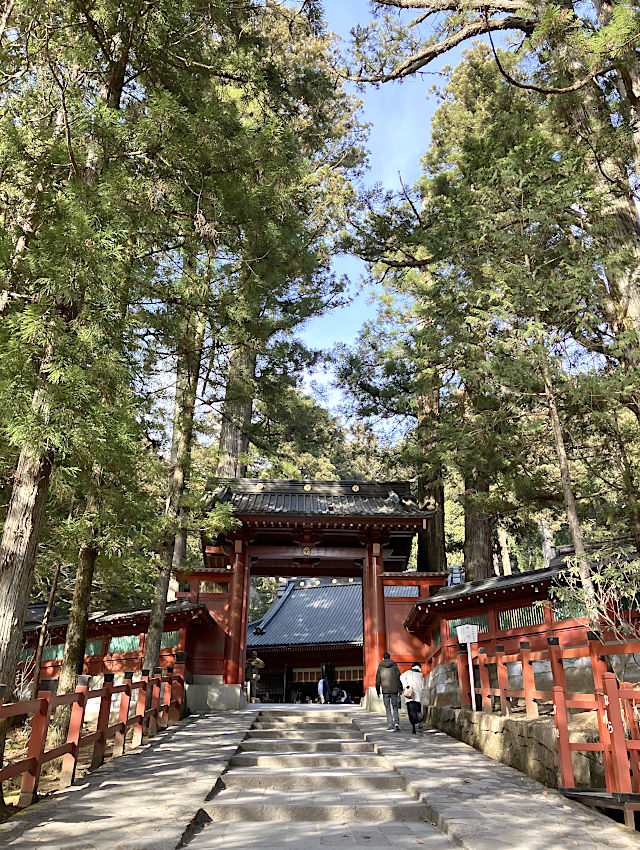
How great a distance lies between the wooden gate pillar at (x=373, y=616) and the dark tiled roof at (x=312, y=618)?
614 cm

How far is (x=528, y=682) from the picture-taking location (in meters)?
6.38

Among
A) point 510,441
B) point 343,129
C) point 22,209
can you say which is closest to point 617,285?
point 510,441

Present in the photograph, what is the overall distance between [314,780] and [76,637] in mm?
3346

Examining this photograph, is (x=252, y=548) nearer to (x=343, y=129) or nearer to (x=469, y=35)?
(x=469, y=35)

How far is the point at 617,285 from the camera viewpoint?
888cm

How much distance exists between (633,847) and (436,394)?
38.9ft

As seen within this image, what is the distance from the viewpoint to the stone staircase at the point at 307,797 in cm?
425

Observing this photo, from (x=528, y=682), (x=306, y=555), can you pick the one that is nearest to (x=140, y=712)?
(x=528, y=682)

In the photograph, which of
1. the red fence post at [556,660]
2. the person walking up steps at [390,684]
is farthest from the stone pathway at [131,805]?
the red fence post at [556,660]

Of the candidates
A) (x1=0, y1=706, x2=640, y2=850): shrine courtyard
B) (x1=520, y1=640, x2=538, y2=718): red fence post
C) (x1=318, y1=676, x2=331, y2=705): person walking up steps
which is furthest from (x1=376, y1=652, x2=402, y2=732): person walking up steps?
(x1=318, y1=676, x2=331, y2=705): person walking up steps

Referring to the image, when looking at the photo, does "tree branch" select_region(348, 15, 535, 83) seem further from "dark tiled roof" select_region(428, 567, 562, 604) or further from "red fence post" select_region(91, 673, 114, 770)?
"red fence post" select_region(91, 673, 114, 770)

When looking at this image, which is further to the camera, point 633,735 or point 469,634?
point 469,634

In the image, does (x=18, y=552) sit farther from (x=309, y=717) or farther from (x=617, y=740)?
(x=309, y=717)

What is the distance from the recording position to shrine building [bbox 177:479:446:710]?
12016mm
